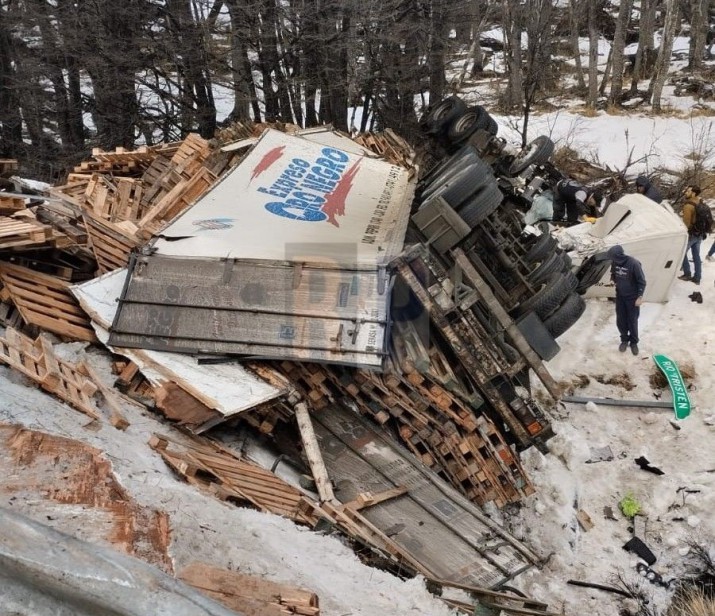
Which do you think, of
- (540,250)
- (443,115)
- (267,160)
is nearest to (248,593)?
(540,250)

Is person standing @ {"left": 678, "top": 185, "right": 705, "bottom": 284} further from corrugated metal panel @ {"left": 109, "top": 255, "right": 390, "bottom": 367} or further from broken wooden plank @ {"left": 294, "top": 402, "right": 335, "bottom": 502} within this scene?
broken wooden plank @ {"left": 294, "top": 402, "right": 335, "bottom": 502}

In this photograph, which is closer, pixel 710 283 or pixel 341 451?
pixel 341 451

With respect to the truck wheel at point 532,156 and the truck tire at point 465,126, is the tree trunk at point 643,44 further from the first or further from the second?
the truck tire at point 465,126

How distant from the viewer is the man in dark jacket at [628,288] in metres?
8.48

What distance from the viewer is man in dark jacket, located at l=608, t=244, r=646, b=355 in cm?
848

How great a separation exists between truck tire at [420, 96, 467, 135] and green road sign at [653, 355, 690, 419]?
413 cm

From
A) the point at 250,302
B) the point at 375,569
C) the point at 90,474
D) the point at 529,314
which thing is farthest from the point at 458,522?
the point at 90,474

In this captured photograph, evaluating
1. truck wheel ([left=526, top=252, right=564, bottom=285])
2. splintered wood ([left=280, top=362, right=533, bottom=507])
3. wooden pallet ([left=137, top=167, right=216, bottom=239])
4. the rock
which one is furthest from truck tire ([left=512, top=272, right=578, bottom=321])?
wooden pallet ([left=137, top=167, right=216, bottom=239])

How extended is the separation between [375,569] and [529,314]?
310 centimetres

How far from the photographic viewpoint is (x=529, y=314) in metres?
6.57

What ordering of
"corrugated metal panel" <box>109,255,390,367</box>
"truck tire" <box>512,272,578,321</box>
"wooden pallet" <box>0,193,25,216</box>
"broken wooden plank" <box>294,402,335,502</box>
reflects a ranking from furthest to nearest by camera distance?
"wooden pallet" <box>0,193,25,216</box> → "truck tire" <box>512,272,578,321</box> → "corrugated metal panel" <box>109,255,390,367</box> → "broken wooden plank" <box>294,402,335,502</box>

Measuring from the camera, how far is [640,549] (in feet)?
20.3

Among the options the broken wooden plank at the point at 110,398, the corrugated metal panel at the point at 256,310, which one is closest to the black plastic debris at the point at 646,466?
the corrugated metal panel at the point at 256,310

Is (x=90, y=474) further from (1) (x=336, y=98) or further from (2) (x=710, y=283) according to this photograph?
(1) (x=336, y=98)
